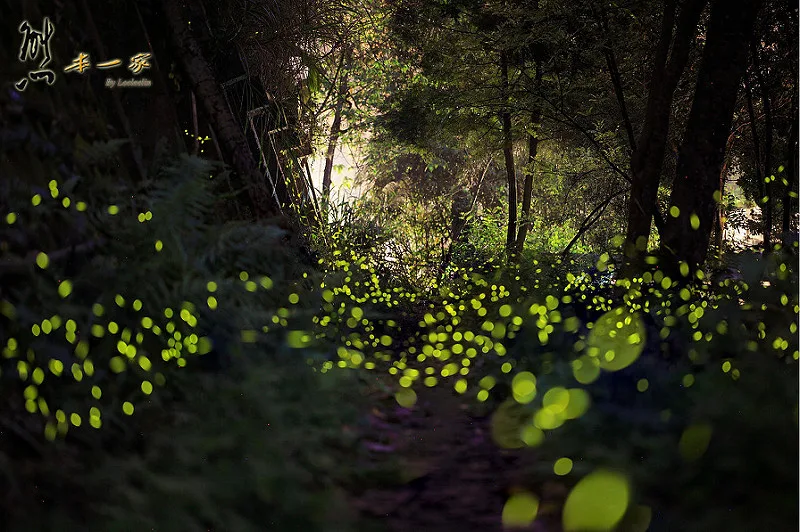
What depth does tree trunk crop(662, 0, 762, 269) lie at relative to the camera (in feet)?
17.7

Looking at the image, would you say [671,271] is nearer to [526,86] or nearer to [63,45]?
[63,45]

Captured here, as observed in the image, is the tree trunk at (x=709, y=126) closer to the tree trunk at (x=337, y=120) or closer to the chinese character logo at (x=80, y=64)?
Result: the chinese character logo at (x=80, y=64)

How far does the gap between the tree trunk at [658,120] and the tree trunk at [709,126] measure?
2.42ft

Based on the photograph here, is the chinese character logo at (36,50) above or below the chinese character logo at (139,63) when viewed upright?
below

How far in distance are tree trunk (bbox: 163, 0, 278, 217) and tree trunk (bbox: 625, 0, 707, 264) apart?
3.19 meters

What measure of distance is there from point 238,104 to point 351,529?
16.4 ft

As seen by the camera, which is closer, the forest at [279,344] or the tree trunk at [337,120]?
the forest at [279,344]

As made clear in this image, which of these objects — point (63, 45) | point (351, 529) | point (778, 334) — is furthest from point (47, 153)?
point (778, 334)

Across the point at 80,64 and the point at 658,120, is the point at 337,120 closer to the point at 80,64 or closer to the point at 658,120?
the point at 658,120

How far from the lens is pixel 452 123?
39.4 feet

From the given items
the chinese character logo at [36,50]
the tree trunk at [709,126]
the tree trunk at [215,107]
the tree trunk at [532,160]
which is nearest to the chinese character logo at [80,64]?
the chinese character logo at [36,50]

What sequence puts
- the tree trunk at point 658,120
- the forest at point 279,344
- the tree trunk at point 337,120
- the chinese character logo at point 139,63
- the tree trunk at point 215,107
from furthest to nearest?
the tree trunk at point 337,120
the tree trunk at point 658,120
the tree trunk at point 215,107
the chinese character logo at point 139,63
the forest at point 279,344

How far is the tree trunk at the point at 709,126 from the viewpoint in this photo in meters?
5.38

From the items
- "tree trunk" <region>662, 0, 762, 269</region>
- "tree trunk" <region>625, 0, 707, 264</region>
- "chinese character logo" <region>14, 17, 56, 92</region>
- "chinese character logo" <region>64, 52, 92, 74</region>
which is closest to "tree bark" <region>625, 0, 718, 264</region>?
"tree trunk" <region>625, 0, 707, 264</region>
